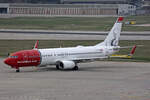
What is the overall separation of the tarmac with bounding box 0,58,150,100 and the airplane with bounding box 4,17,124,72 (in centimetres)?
131

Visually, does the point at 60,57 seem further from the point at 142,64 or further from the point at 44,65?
the point at 142,64

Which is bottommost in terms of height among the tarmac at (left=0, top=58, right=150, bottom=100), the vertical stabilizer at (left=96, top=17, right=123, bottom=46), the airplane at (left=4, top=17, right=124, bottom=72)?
the tarmac at (left=0, top=58, right=150, bottom=100)

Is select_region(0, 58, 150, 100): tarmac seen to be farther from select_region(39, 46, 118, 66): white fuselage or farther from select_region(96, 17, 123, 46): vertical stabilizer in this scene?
select_region(96, 17, 123, 46): vertical stabilizer

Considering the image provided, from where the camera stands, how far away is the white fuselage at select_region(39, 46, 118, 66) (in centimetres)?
5841

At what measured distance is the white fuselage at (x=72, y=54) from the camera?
58.4 m

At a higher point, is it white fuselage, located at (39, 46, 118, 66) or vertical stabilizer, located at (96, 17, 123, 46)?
vertical stabilizer, located at (96, 17, 123, 46)

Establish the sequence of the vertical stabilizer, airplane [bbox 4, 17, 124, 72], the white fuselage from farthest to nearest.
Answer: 1. the vertical stabilizer
2. the white fuselage
3. airplane [bbox 4, 17, 124, 72]

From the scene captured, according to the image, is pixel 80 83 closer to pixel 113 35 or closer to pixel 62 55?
pixel 62 55

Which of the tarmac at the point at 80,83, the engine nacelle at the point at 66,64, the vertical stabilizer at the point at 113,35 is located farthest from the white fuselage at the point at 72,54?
the tarmac at the point at 80,83

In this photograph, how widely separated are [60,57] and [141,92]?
20.3m

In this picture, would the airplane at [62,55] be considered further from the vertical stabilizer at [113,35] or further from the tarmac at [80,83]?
the tarmac at [80,83]

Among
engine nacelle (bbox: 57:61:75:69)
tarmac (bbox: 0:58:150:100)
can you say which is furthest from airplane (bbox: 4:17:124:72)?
tarmac (bbox: 0:58:150:100)

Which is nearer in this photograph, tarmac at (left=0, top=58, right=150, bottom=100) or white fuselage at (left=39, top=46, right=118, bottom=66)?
tarmac at (left=0, top=58, right=150, bottom=100)

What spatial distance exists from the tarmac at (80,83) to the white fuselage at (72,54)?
72.4 inches
